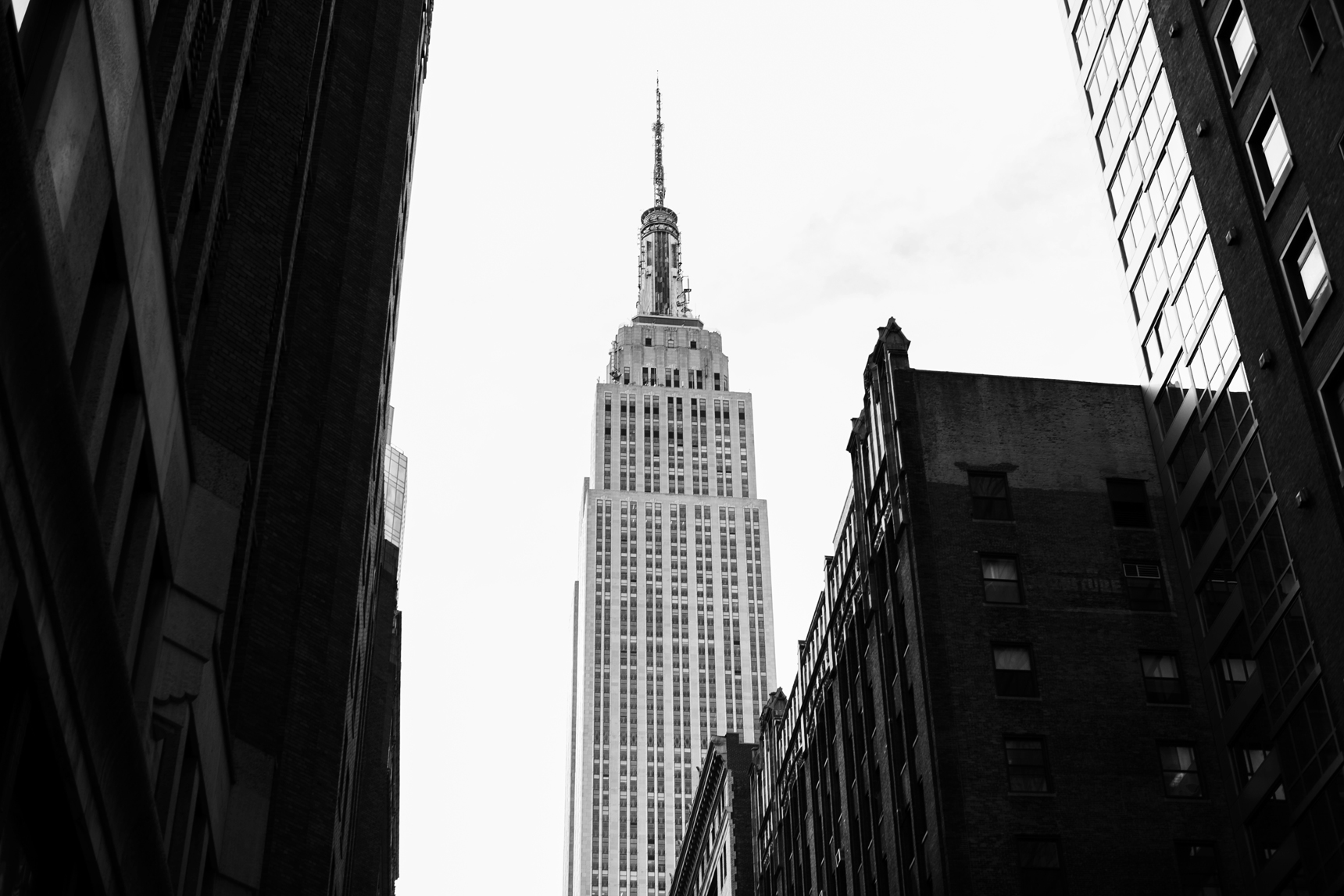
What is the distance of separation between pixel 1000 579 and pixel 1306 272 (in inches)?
786

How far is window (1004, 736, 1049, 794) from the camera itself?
174 ft

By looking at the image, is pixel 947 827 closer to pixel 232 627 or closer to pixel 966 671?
pixel 966 671

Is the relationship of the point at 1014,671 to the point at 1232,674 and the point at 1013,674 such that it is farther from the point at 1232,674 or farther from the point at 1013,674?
the point at 1232,674

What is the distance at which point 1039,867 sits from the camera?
51469mm

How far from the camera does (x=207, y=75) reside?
30.0 m

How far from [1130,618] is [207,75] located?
38.1m

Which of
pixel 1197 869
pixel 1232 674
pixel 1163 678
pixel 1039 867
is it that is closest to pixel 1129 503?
pixel 1163 678

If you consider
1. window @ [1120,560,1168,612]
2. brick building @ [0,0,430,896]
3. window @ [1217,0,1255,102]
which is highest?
window @ [1217,0,1255,102]

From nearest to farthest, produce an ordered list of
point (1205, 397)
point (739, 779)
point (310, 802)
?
point (310, 802) → point (1205, 397) → point (739, 779)

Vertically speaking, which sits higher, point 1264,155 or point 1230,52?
point 1230,52

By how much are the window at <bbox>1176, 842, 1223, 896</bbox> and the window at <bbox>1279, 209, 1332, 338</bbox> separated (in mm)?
19431

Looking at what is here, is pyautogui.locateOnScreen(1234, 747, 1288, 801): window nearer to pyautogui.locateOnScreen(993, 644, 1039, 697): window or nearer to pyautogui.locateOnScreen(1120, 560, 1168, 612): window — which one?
pyautogui.locateOnScreen(993, 644, 1039, 697): window

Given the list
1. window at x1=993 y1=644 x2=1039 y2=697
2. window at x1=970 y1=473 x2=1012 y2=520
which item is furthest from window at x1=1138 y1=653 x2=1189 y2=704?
window at x1=970 y1=473 x2=1012 y2=520

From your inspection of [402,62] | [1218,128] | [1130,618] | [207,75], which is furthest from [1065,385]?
[207,75]
